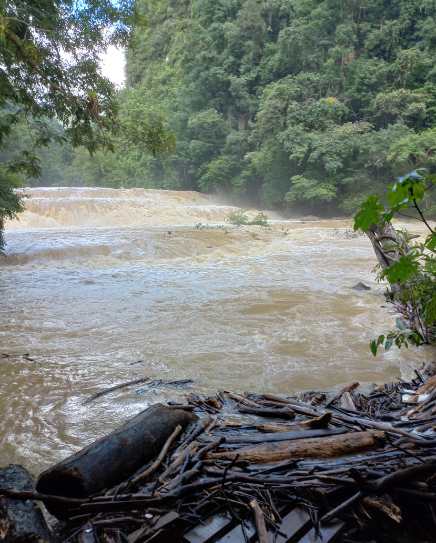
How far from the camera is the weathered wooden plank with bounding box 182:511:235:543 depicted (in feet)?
4.40

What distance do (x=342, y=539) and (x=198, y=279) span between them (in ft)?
27.8

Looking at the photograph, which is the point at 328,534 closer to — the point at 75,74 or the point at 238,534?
the point at 238,534

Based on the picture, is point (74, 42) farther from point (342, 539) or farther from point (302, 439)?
point (342, 539)

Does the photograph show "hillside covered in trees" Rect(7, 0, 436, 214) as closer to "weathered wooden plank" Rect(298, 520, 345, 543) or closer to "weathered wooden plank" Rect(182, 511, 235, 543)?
"weathered wooden plank" Rect(298, 520, 345, 543)

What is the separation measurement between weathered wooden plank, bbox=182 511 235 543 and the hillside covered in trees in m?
23.4

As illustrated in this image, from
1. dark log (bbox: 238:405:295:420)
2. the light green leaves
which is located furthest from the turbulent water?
the light green leaves

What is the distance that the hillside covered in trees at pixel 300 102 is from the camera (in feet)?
78.1

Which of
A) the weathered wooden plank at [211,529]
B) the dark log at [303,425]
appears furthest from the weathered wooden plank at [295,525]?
the dark log at [303,425]

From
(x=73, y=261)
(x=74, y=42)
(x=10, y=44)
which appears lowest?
(x=73, y=261)

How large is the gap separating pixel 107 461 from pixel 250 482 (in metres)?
0.68

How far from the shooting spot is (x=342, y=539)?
137 cm

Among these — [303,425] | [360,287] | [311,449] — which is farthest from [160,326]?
[360,287]

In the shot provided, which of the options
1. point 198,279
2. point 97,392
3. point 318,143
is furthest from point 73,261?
point 318,143

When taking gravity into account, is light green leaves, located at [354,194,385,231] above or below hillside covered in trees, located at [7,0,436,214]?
below
